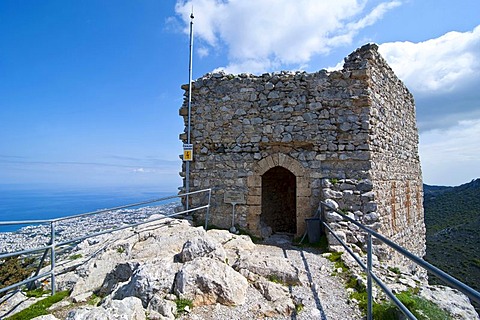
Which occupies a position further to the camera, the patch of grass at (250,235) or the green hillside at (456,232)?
the green hillside at (456,232)

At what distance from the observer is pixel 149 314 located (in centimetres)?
333

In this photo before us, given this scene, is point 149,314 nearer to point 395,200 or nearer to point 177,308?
point 177,308

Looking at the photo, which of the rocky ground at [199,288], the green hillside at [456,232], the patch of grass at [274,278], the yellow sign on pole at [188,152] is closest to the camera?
the rocky ground at [199,288]

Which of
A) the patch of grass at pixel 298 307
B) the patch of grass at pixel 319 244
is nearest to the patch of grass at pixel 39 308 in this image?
the patch of grass at pixel 298 307

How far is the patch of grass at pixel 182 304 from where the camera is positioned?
350 cm

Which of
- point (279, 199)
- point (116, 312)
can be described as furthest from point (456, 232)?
point (116, 312)

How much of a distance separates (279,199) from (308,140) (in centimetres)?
385

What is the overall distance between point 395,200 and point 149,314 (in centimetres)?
749

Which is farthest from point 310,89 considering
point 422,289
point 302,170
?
point 422,289

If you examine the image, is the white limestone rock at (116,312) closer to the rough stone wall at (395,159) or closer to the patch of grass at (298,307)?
the patch of grass at (298,307)

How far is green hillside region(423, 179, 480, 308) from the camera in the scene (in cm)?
1753

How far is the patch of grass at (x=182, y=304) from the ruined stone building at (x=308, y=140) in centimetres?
402

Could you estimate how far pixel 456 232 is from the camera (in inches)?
955

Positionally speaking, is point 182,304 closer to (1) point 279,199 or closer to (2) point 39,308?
(2) point 39,308
